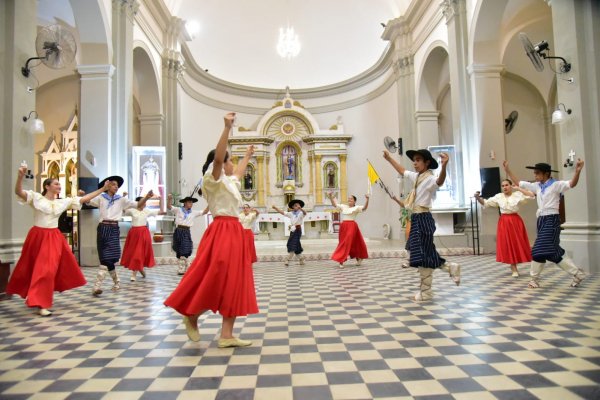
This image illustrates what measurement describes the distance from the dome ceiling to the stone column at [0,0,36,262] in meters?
11.9

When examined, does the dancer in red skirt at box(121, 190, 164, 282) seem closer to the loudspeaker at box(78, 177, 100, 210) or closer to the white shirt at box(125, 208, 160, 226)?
the white shirt at box(125, 208, 160, 226)

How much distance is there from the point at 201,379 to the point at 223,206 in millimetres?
1338

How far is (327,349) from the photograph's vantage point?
326 cm

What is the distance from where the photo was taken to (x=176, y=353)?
3.25 m

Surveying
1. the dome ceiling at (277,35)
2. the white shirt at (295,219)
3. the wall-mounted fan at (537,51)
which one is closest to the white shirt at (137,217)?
the white shirt at (295,219)

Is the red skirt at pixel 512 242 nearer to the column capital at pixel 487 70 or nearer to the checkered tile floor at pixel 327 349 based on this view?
the checkered tile floor at pixel 327 349

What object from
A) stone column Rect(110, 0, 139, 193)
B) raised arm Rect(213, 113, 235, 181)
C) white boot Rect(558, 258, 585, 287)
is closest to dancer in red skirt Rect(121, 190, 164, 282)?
stone column Rect(110, 0, 139, 193)

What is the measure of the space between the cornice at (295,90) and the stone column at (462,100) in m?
5.81

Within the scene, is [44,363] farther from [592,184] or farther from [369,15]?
[369,15]

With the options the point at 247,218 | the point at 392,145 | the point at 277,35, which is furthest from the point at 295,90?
the point at 247,218

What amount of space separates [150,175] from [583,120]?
31.9ft

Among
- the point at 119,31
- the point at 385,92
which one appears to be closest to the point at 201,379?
the point at 119,31

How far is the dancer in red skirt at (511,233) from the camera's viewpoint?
22.9ft

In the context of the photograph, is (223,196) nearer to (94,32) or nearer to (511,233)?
(511,233)
